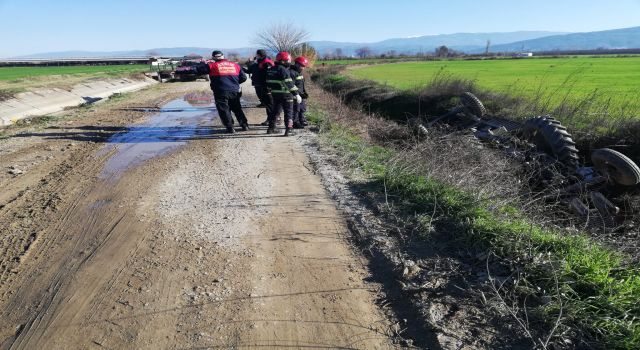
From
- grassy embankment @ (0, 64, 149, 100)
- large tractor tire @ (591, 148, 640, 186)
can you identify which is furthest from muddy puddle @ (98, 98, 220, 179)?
grassy embankment @ (0, 64, 149, 100)

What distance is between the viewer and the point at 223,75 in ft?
31.7

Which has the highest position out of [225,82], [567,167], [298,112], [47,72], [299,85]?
[225,82]

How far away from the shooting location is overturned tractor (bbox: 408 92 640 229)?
5223 millimetres

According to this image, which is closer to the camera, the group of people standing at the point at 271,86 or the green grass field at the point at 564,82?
the group of people standing at the point at 271,86

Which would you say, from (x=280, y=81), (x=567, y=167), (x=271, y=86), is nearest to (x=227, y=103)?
(x=271, y=86)

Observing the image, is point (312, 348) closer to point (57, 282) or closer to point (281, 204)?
point (57, 282)

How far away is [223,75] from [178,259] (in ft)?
21.8

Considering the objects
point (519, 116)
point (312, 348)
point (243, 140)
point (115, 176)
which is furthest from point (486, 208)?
point (519, 116)

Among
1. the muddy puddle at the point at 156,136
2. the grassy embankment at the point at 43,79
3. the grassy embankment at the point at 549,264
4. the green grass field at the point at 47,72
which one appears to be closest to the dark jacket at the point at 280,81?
the muddy puddle at the point at 156,136

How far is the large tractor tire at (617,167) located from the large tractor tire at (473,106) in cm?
454

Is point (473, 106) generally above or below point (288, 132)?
above

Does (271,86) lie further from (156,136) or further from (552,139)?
(552,139)

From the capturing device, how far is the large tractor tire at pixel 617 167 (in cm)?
520

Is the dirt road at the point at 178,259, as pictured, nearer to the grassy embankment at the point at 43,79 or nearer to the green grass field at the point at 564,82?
the green grass field at the point at 564,82
